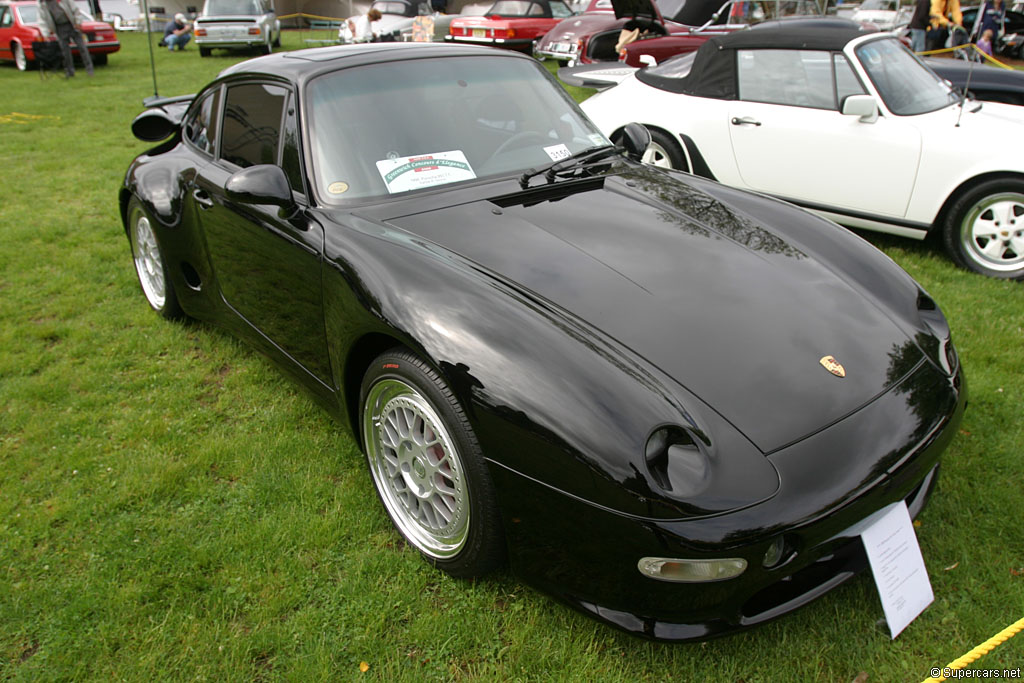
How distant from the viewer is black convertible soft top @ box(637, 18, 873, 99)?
520cm

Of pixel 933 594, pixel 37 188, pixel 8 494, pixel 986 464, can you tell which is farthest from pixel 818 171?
pixel 37 188

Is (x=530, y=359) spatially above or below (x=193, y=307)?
above

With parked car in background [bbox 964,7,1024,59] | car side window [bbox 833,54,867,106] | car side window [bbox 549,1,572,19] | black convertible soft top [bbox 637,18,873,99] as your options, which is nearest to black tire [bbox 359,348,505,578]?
car side window [bbox 833,54,867,106]

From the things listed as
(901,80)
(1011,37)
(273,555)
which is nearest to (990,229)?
(901,80)

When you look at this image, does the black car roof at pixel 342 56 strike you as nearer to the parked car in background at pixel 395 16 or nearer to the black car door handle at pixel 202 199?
the black car door handle at pixel 202 199

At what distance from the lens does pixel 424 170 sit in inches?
110

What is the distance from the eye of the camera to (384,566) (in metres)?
2.44

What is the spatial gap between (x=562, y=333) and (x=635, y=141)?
1852mm

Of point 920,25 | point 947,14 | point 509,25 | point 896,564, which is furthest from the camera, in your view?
point 509,25

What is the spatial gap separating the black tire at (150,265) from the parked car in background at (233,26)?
51.7ft

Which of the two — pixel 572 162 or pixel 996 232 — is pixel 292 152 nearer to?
pixel 572 162

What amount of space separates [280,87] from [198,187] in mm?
731

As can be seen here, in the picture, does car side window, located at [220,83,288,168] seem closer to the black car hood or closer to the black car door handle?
the black car door handle

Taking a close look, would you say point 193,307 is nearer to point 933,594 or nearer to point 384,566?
point 384,566
